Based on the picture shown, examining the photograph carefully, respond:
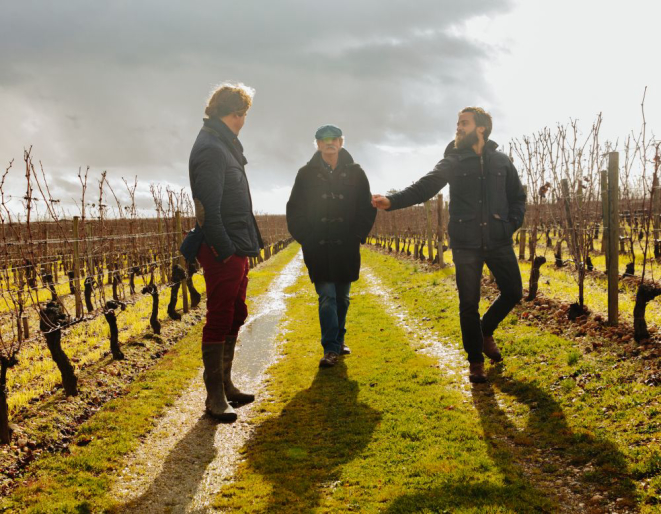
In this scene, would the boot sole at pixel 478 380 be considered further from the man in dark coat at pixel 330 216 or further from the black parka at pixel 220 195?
the black parka at pixel 220 195

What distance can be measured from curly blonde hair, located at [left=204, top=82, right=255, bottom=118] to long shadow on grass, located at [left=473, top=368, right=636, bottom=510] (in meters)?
2.72

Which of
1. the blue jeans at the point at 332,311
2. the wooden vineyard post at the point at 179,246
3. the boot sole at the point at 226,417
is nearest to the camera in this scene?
the boot sole at the point at 226,417

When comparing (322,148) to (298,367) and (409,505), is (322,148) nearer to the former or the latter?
(298,367)

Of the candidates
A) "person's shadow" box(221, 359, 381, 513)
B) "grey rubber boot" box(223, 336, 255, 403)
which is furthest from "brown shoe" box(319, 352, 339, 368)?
"grey rubber boot" box(223, 336, 255, 403)

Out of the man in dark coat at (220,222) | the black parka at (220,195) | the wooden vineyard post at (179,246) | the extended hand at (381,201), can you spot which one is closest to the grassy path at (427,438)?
the man in dark coat at (220,222)

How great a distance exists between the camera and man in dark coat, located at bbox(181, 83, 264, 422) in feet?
10.4

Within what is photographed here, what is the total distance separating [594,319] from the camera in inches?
212

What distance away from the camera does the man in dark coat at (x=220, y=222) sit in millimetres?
3167

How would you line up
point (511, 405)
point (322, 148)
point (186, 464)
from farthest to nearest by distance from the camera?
point (322, 148)
point (511, 405)
point (186, 464)

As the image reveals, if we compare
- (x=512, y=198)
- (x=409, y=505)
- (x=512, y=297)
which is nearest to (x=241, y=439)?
(x=409, y=505)

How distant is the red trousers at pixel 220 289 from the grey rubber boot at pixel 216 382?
7 cm

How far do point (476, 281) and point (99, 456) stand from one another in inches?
113

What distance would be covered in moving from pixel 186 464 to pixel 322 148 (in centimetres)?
270

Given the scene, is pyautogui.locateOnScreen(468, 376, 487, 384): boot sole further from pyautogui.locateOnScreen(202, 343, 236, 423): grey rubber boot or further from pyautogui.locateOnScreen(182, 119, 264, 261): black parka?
pyautogui.locateOnScreen(182, 119, 264, 261): black parka
